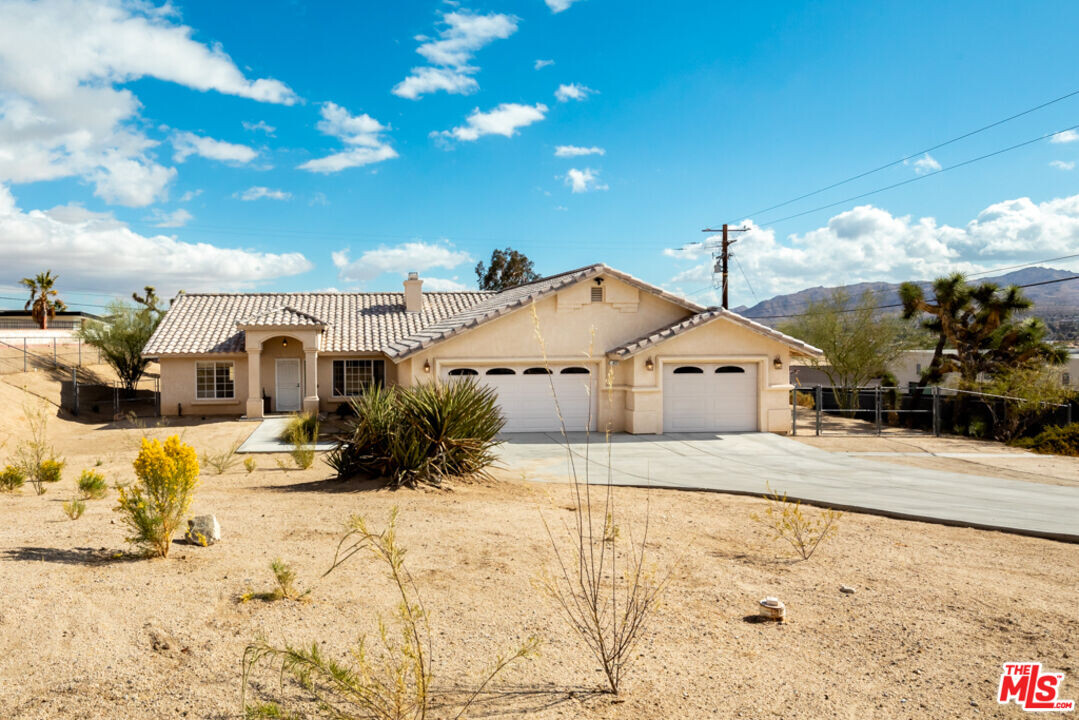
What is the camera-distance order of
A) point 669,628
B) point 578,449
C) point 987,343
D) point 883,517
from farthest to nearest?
point 987,343, point 578,449, point 883,517, point 669,628

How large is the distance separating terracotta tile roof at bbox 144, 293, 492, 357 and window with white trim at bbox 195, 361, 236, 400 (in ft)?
2.91

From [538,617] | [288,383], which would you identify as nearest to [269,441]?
[288,383]

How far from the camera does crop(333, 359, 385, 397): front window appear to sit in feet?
92.1

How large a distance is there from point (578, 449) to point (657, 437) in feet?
9.99

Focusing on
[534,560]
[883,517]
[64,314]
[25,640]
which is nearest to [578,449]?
[883,517]

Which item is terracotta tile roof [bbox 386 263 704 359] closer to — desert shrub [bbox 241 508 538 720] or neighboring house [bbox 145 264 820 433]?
neighboring house [bbox 145 264 820 433]

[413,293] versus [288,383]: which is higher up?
[413,293]

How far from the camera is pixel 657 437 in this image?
67.3 ft

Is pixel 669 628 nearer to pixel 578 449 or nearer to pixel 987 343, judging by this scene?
pixel 578 449

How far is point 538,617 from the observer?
5887mm

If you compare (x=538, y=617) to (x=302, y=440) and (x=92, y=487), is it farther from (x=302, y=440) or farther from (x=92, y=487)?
(x=302, y=440)

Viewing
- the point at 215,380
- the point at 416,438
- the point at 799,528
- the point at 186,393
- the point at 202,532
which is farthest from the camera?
the point at 215,380

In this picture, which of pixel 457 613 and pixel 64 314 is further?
pixel 64 314

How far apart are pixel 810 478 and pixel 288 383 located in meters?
21.1
